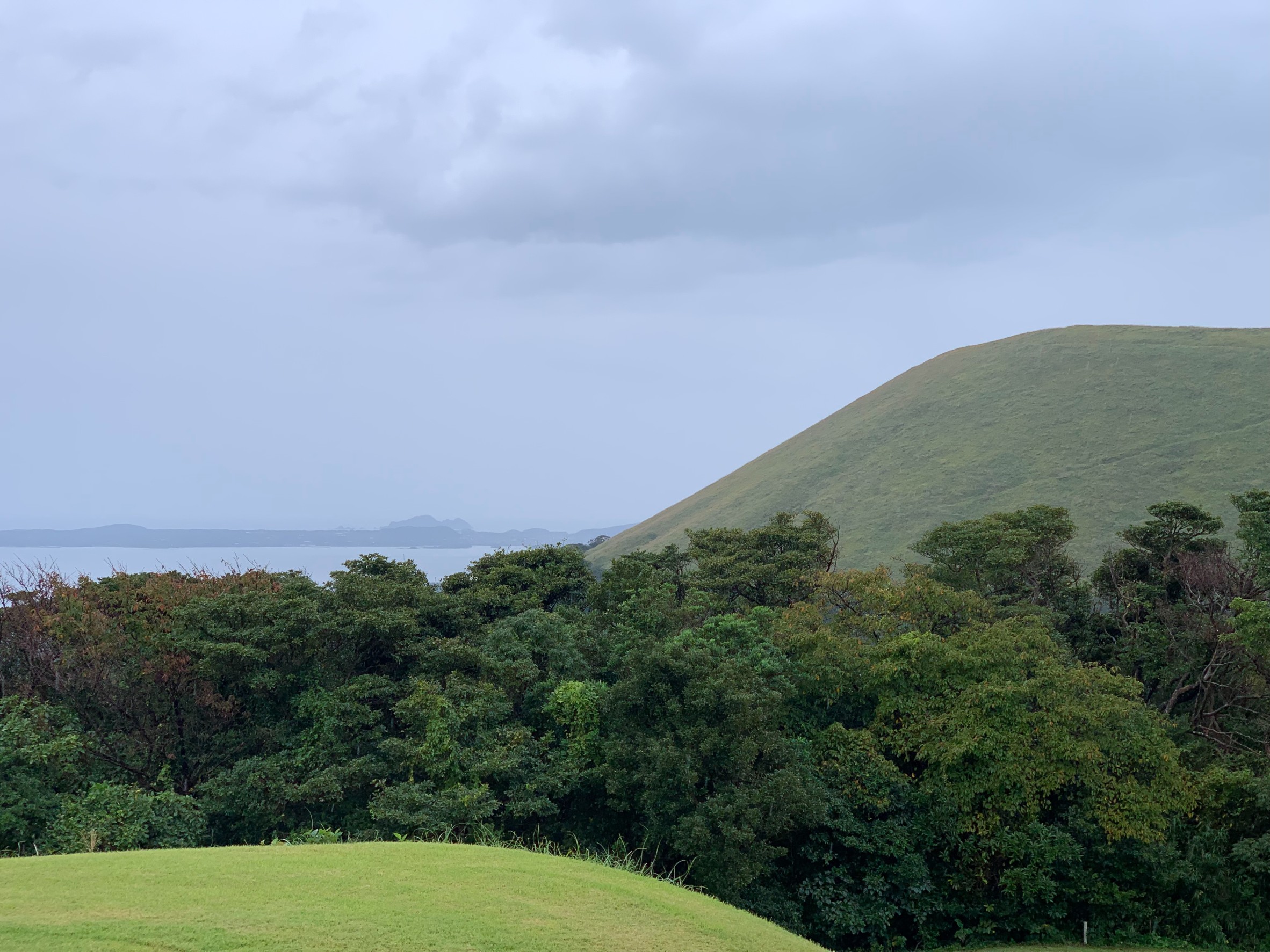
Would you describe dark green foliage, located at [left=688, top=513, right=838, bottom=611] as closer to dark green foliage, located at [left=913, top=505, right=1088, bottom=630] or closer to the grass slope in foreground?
dark green foliage, located at [left=913, top=505, right=1088, bottom=630]

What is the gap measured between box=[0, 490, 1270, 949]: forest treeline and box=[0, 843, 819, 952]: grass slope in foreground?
5.47 m

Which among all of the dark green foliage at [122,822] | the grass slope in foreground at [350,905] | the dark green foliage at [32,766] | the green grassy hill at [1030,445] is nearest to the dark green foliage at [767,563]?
the dark green foliage at [122,822]

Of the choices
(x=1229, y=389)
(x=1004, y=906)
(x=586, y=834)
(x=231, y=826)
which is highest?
(x=1229, y=389)

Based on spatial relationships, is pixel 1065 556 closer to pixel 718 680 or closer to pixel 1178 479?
→ pixel 718 680

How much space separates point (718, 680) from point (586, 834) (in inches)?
210

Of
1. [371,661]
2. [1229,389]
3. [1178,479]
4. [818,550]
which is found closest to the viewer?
[371,661]

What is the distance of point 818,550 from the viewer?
39.2 metres

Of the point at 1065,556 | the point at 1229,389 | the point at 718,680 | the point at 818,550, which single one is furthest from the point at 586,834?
the point at 1229,389

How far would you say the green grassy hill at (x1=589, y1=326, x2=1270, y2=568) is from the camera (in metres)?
69.6

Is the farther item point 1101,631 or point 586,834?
point 1101,631

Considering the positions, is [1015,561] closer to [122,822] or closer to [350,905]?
[122,822]

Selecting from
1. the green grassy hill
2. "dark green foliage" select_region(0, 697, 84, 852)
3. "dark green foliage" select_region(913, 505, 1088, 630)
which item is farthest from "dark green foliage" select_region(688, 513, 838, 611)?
the green grassy hill

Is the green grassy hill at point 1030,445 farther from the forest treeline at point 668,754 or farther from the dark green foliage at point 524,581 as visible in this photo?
the forest treeline at point 668,754

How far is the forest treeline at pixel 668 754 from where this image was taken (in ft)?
59.2
